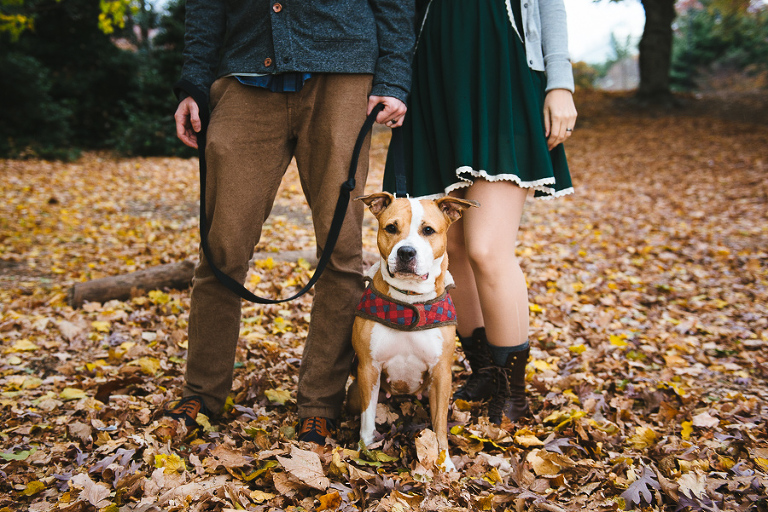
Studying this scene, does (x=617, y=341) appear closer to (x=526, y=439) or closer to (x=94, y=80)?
(x=526, y=439)

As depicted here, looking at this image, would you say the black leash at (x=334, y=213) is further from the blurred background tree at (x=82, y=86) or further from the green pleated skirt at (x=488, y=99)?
the blurred background tree at (x=82, y=86)

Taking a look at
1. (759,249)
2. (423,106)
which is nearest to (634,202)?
(759,249)

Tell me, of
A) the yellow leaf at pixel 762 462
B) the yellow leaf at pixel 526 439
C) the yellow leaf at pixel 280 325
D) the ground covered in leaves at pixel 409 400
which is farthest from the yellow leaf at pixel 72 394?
the yellow leaf at pixel 762 462

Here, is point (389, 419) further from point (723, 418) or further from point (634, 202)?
point (634, 202)

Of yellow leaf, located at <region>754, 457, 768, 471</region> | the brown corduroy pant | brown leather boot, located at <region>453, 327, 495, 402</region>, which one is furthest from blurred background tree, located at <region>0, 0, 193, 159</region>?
yellow leaf, located at <region>754, 457, 768, 471</region>

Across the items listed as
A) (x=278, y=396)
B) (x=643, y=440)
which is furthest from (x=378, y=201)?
(x=643, y=440)

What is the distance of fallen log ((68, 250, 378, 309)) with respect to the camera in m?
4.23

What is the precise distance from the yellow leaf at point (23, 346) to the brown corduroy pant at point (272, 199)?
5.55 ft

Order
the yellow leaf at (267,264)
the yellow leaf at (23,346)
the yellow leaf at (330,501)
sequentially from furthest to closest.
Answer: the yellow leaf at (267,264), the yellow leaf at (23,346), the yellow leaf at (330,501)

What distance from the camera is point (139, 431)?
96.4 inches

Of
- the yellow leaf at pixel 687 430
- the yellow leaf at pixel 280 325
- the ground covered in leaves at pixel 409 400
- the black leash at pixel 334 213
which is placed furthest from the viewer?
the yellow leaf at pixel 280 325

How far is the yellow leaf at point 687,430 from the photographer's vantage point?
2511 mm

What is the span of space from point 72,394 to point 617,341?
365 centimetres

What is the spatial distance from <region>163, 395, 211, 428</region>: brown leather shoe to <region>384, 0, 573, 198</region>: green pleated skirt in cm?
163
